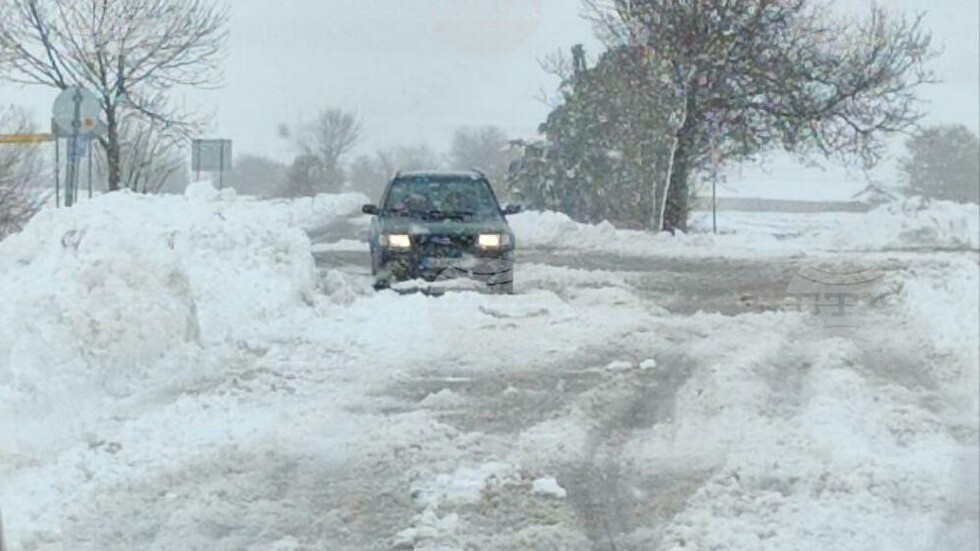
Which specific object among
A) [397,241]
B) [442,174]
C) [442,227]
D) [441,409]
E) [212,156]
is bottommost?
[441,409]

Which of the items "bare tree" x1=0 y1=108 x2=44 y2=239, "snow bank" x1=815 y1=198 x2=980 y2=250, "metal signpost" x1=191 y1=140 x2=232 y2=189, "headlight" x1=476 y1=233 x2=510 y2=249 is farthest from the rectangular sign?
"snow bank" x1=815 y1=198 x2=980 y2=250

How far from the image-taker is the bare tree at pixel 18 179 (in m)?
24.0

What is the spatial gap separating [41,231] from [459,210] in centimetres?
434

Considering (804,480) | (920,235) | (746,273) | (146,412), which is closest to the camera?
(804,480)

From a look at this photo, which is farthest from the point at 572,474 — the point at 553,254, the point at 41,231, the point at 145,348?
the point at 553,254

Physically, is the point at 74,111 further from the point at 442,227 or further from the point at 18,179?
the point at 18,179

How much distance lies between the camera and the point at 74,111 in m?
14.3

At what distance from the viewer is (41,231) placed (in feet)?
42.1

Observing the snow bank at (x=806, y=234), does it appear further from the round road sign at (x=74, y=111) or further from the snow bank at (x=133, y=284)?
the round road sign at (x=74, y=111)

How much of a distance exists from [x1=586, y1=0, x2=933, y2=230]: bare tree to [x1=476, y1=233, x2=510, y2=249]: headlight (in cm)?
1380

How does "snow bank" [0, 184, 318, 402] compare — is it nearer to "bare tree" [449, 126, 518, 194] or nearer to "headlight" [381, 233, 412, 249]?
"headlight" [381, 233, 412, 249]

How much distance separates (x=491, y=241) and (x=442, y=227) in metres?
0.53

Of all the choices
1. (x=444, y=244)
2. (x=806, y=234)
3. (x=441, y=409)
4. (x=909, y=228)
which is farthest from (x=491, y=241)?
(x=909, y=228)

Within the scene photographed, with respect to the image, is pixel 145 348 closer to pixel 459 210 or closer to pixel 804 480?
pixel 804 480
